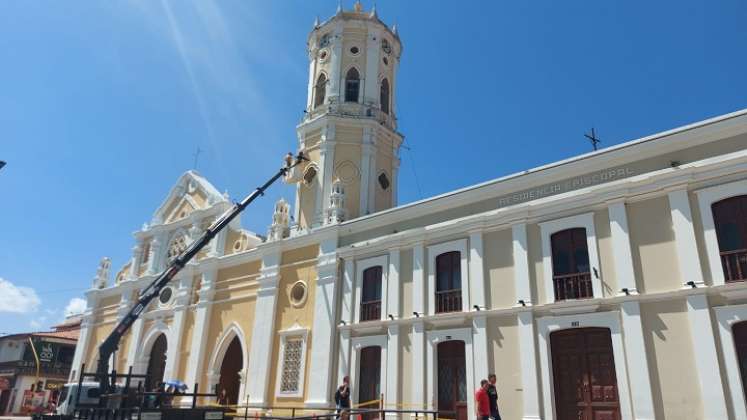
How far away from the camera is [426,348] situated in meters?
16.7

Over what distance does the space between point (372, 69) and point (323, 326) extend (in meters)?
12.0

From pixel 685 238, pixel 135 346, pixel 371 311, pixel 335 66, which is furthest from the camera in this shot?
pixel 135 346

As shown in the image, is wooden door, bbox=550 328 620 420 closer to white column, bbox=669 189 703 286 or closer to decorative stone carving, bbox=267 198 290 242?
white column, bbox=669 189 703 286

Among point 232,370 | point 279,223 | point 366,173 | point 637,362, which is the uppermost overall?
point 366,173

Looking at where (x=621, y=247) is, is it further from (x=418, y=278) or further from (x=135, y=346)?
(x=135, y=346)

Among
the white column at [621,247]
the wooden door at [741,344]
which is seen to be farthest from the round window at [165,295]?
the wooden door at [741,344]

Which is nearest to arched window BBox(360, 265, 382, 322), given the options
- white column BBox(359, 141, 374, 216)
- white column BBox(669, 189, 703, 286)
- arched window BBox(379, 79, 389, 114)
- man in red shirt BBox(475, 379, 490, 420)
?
white column BBox(359, 141, 374, 216)

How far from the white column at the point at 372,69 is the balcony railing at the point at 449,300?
35.6ft

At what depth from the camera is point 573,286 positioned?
1441 cm

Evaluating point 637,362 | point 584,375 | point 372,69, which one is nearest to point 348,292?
point 584,375

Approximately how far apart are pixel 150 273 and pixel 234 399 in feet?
32.2

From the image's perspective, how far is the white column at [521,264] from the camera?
591 inches

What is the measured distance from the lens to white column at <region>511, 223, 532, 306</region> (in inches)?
591

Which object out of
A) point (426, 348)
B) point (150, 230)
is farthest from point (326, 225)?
point (150, 230)
